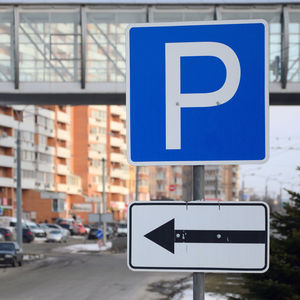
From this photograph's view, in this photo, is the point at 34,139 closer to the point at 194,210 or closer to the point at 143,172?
the point at 143,172

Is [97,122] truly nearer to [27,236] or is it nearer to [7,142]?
[7,142]

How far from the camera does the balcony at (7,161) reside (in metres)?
106

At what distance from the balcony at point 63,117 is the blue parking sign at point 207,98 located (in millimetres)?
123824

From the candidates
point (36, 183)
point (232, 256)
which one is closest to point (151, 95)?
point (232, 256)

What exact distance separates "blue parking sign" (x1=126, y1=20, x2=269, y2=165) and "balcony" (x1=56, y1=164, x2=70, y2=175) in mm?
123285

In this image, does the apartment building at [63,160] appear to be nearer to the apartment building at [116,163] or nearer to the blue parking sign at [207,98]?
the apartment building at [116,163]

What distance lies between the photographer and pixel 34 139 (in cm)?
11988

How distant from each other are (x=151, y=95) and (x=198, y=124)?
34 cm

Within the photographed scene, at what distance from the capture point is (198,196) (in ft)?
16.0

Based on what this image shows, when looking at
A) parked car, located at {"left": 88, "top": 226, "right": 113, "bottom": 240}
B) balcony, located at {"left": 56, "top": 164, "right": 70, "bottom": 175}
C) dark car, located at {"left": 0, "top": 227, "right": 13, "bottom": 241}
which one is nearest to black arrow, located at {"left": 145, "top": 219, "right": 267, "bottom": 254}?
dark car, located at {"left": 0, "top": 227, "right": 13, "bottom": 241}

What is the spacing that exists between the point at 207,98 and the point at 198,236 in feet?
2.61

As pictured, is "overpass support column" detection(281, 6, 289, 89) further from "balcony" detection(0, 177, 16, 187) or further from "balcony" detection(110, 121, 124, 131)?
"balcony" detection(110, 121, 124, 131)

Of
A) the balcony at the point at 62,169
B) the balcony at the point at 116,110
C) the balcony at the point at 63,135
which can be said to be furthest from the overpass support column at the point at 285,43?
the balcony at the point at 116,110

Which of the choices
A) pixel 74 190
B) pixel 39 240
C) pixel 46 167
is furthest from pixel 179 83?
pixel 74 190
